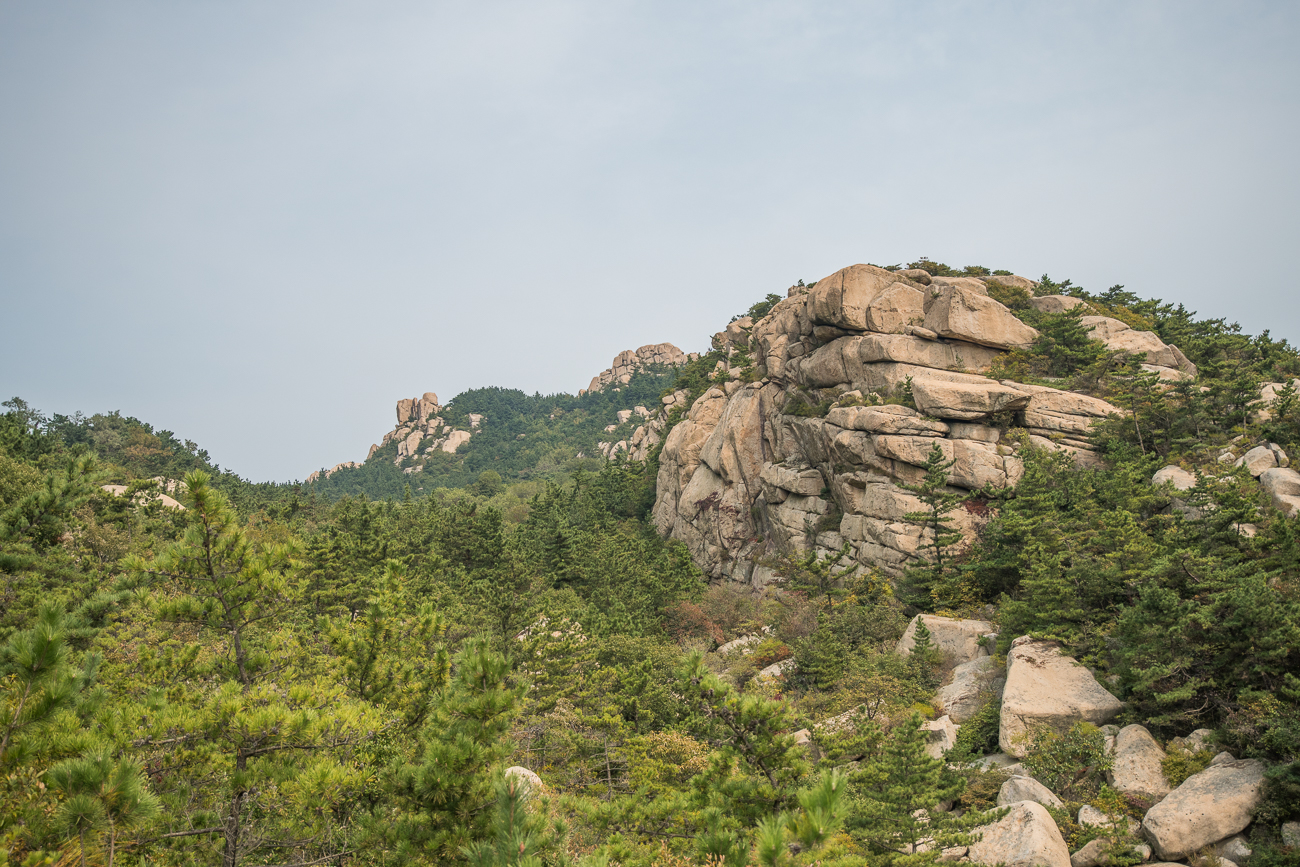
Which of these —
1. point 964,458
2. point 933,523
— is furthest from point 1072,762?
point 964,458

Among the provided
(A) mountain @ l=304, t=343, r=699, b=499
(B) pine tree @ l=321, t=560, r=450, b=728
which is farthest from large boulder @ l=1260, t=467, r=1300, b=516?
(A) mountain @ l=304, t=343, r=699, b=499

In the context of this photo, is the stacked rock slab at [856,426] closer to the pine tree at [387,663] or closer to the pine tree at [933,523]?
the pine tree at [933,523]

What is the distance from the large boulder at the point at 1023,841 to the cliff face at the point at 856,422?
574 inches

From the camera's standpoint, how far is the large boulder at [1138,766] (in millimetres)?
11461

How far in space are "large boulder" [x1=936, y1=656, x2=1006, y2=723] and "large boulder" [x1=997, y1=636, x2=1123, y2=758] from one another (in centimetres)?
122

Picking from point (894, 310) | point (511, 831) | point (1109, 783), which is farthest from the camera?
point (894, 310)

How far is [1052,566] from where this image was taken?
56.1ft

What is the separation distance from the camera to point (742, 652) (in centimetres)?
2395

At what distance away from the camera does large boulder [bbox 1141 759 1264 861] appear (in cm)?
994

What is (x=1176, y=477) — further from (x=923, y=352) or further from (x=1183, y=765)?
(x=1183, y=765)

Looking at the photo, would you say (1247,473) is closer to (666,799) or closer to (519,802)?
(666,799)

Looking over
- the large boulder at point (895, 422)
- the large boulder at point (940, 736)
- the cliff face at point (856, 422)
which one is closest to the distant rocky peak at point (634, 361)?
the cliff face at point (856, 422)

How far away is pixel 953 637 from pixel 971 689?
9.96ft

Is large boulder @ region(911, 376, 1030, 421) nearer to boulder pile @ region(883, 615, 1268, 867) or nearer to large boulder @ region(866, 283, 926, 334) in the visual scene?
large boulder @ region(866, 283, 926, 334)
